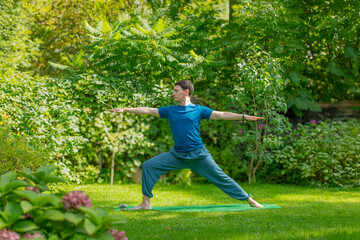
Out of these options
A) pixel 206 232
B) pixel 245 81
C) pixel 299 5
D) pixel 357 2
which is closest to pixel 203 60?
pixel 245 81

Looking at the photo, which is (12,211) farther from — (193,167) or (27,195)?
(193,167)

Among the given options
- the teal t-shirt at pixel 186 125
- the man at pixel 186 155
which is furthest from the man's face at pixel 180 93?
the teal t-shirt at pixel 186 125

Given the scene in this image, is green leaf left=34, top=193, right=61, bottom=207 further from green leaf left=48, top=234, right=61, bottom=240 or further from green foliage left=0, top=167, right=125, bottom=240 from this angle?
green leaf left=48, top=234, right=61, bottom=240

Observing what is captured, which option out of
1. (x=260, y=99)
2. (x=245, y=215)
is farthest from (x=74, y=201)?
(x=260, y=99)

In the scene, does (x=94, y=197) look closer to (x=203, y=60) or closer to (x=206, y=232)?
(x=206, y=232)

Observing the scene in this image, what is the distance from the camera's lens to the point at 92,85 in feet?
28.7

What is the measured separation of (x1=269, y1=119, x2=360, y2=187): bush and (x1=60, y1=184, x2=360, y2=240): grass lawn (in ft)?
1.75

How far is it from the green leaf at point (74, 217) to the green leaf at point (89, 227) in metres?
0.04

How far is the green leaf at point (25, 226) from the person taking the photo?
2490 millimetres

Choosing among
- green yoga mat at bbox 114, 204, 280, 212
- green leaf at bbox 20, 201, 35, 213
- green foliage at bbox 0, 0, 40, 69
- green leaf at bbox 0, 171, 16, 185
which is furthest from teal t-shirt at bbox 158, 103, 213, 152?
green foliage at bbox 0, 0, 40, 69

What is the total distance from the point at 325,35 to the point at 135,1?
6834mm

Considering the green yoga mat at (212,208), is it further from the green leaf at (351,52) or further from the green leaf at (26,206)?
the green leaf at (351,52)

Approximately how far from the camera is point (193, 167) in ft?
21.4

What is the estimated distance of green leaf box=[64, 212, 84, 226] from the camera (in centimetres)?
249
